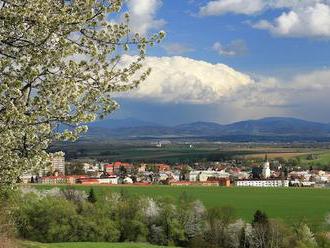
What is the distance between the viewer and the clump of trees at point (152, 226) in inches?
1863

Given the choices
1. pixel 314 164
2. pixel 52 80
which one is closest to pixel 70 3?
pixel 52 80

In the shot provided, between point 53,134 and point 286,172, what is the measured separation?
5855 inches

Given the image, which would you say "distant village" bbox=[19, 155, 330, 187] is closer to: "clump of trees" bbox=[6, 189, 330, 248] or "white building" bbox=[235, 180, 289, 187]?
"white building" bbox=[235, 180, 289, 187]

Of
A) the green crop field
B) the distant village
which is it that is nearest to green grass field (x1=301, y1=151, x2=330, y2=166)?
the distant village

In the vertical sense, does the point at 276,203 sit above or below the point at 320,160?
below

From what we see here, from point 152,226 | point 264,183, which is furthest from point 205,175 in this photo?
point 152,226

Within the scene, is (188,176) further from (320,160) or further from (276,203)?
(276,203)

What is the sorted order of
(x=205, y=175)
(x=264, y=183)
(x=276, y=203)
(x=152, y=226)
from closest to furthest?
(x=152, y=226) < (x=276, y=203) < (x=264, y=183) < (x=205, y=175)

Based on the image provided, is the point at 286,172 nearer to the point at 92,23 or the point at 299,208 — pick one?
the point at 299,208

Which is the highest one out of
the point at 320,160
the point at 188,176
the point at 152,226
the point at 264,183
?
the point at 320,160

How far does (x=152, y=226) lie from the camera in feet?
168

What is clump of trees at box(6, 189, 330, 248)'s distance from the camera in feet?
155

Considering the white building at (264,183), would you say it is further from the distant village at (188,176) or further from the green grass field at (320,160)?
the green grass field at (320,160)

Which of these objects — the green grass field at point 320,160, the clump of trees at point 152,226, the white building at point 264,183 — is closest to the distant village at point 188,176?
the white building at point 264,183
